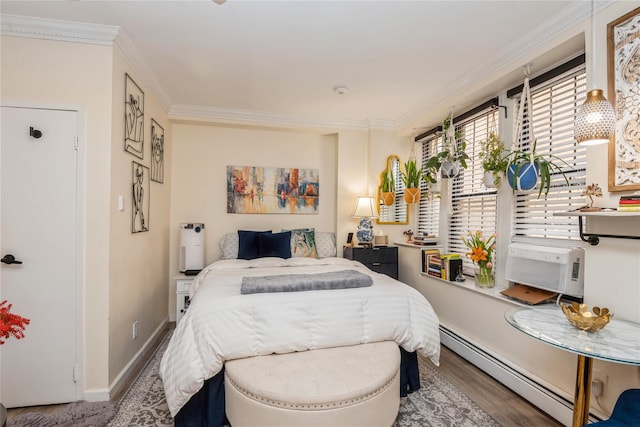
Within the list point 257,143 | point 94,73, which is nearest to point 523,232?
point 257,143

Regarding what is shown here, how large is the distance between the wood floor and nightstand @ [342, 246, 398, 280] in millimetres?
1344

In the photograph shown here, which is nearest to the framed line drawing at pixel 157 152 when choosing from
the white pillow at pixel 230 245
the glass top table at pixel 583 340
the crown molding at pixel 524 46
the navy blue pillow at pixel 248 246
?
the white pillow at pixel 230 245

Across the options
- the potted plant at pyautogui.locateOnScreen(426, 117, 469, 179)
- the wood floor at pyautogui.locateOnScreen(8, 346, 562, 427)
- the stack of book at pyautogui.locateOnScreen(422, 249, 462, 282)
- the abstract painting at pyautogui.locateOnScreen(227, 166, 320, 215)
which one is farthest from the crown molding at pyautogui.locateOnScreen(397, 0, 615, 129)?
the wood floor at pyautogui.locateOnScreen(8, 346, 562, 427)

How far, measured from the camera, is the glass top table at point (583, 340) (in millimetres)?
1213

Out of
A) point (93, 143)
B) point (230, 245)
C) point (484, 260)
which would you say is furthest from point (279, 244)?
point (484, 260)

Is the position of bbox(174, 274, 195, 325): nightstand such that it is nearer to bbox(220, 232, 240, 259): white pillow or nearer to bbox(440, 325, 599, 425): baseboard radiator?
bbox(220, 232, 240, 259): white pillow

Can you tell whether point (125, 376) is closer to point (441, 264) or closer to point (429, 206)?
point (441, 264)

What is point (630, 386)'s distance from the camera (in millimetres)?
1568

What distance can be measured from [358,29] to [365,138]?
2.13 metres

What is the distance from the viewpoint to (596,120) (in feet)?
4.74

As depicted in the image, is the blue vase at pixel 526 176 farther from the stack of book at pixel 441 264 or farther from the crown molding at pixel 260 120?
the crown molding at pixel 260 120

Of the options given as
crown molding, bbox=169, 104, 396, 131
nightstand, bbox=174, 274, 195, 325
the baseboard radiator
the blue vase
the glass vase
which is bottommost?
the baseboard radiator

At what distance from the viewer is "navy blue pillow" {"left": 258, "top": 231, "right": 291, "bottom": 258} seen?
358cm

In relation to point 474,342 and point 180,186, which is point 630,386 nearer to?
point 474,342
